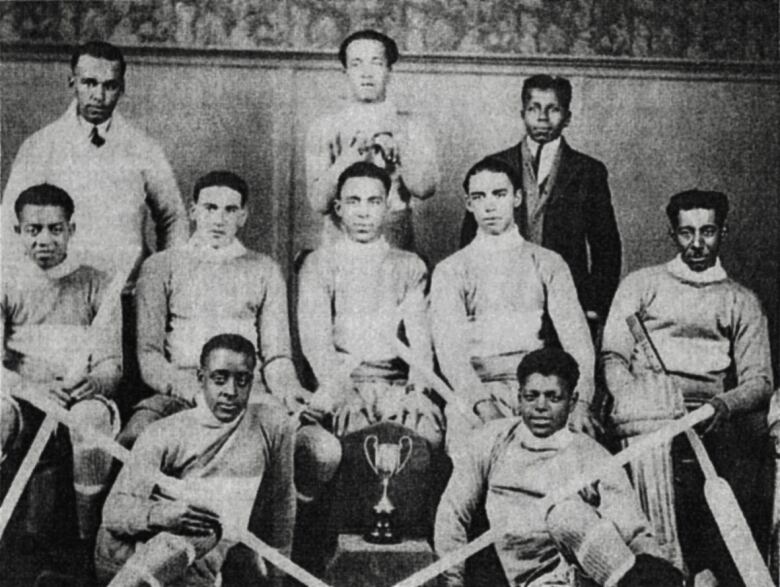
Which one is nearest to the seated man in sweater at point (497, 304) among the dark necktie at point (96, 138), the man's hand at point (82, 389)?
the man's hand at point (82, 389)

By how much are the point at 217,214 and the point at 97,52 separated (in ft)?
3.42

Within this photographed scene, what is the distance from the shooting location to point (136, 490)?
21.3 feet

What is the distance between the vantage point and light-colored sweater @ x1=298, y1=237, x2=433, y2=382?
679cm

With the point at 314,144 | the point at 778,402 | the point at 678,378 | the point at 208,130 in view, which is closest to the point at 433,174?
the point at 314,144

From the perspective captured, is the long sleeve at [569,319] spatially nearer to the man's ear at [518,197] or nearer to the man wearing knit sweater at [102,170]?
the man's ear at [518,197]

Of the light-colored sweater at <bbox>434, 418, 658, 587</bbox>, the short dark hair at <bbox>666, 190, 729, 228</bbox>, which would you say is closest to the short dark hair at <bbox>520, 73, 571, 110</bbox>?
the short dark hair at <bbox>666, 190, 729, 228</bbox>

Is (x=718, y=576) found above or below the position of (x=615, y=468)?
below

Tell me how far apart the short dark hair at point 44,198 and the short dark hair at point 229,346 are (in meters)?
1.00

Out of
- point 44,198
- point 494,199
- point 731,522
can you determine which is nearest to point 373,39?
point 494,199

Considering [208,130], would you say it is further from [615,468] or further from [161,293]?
[615,468]

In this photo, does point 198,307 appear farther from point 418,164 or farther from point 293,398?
point 418,164

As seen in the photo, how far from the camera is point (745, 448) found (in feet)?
22.1

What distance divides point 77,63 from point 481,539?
314 centimetres

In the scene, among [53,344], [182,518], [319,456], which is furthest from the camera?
[53,344]
